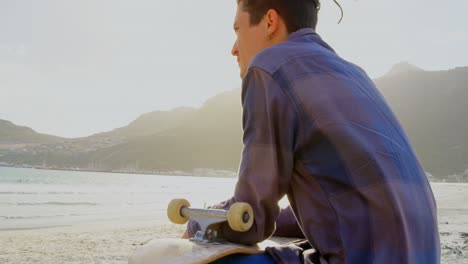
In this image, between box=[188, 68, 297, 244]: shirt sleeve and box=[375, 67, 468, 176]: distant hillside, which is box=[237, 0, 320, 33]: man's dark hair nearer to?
box=[188, 68, 297, 244]: shirt sleeve

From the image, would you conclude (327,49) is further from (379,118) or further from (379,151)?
(379,151)

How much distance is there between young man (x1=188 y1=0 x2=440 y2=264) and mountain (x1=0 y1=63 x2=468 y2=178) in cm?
12298

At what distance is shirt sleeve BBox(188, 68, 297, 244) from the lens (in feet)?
4.65

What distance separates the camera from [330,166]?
1384 millimetres

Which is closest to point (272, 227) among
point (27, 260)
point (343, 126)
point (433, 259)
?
point (343, 126)

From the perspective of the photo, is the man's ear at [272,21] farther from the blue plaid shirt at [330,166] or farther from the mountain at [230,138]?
the mountain at [230,138]

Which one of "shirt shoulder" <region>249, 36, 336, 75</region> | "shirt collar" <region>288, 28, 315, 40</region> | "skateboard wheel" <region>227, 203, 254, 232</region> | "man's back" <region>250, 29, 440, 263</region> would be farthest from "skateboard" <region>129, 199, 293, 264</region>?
"shirt collar" <region>288, 28, 315, 40</region>

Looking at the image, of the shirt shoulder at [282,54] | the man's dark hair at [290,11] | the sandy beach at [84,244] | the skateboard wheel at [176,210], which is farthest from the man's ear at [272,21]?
the sandy beach at [84,244]

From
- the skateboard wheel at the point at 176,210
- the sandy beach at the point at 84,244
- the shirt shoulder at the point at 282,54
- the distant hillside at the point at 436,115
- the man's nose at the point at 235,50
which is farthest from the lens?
A: the distant hillside at the point at 436,115

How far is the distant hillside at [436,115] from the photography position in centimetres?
12244

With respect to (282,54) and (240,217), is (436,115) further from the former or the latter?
(240,217)

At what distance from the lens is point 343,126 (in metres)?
1.38

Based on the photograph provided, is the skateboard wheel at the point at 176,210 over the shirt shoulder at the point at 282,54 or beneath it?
beneath

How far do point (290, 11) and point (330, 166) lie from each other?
603 millimetres
